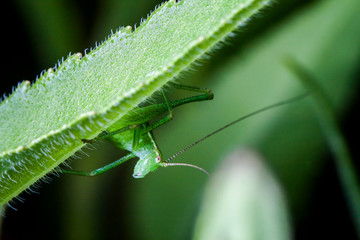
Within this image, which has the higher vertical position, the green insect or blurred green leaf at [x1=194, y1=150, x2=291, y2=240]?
the green insect

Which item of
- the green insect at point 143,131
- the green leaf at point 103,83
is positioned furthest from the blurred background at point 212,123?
the green leaf at point 103,83

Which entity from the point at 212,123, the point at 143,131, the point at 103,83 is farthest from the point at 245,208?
the point at 103,83

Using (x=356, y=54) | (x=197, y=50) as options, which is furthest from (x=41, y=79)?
(x=356, y=54)

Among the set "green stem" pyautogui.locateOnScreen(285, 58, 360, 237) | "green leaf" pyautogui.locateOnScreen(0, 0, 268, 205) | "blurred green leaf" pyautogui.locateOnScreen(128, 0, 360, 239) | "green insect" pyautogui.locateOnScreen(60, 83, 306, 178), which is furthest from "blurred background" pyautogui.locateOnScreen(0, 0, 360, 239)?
"green leaf" pyautogui.locateOnScreen(0, 0, 268, 205)

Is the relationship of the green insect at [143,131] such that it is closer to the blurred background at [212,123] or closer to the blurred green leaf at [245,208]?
the blurred green leaf at [245,208]

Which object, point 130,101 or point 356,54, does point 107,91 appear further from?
point 356,54

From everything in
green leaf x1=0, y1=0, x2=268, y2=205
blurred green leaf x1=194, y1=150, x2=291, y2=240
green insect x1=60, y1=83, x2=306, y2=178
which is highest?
green insect x1=60, y1=83, x2=306, y2=178

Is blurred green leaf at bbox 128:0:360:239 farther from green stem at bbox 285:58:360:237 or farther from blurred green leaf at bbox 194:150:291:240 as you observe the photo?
blurred green leaf at bbox 194:150:291:240
